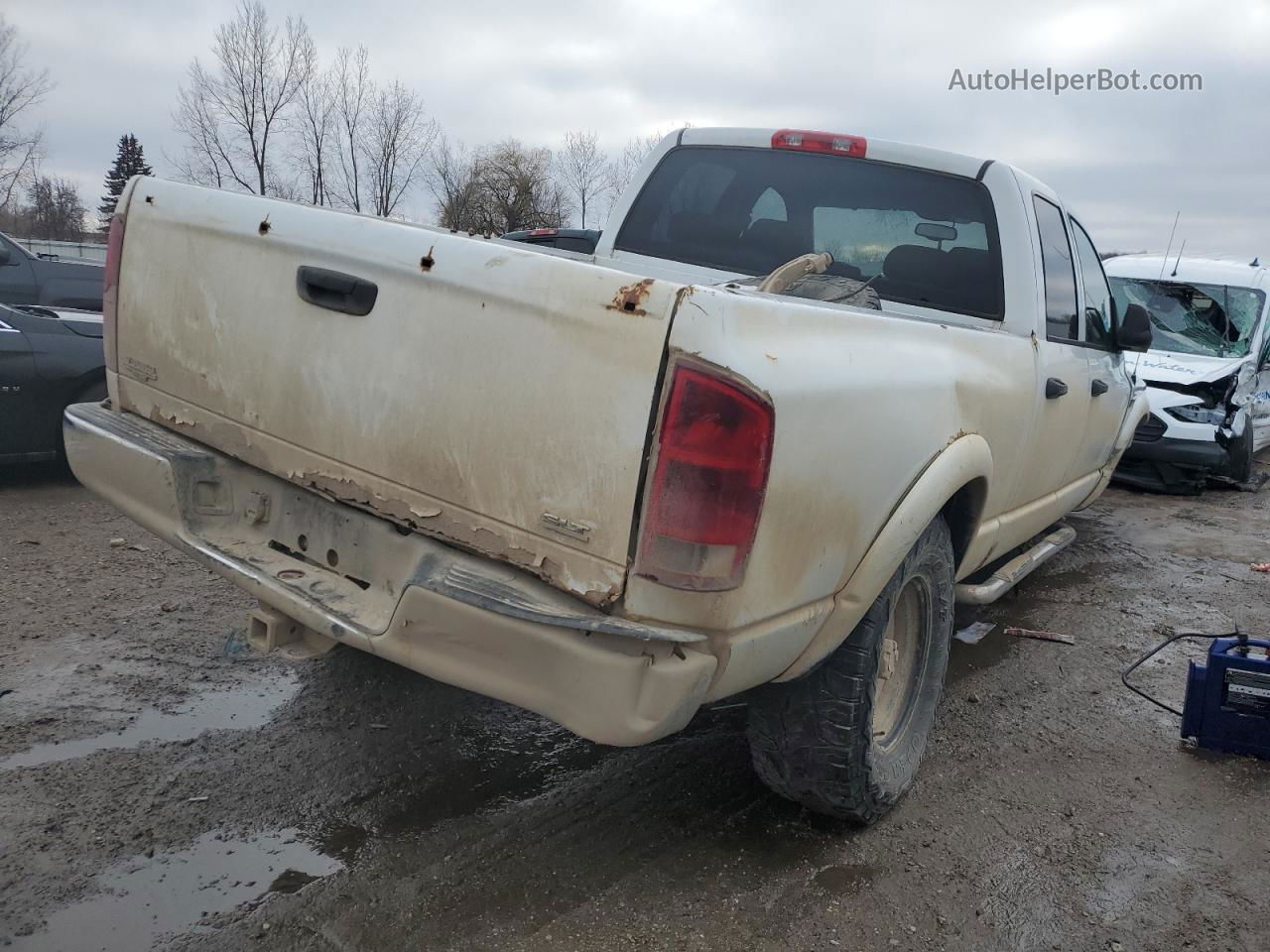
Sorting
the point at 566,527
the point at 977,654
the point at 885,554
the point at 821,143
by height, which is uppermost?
the point at 821,143

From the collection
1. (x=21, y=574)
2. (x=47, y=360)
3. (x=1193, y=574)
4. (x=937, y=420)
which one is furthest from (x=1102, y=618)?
(x=47, y=360)

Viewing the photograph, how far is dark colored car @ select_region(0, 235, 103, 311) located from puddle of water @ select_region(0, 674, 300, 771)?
6.76 metres

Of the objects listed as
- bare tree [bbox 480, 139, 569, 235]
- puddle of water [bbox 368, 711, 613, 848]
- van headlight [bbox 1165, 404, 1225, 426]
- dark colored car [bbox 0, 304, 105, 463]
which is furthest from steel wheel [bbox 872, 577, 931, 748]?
→ bare tree [bbox 480, 139, 569, 235]

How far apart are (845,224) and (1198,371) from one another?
6.44 metres

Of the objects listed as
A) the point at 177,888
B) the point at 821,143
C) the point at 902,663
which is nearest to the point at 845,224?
the point at 821,143

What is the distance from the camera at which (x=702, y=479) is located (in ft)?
6.66

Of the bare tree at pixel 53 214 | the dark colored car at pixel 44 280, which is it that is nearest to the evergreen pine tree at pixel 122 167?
the bare tree at pixel 53 214

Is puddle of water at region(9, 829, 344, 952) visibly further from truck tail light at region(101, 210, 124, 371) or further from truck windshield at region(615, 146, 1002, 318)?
truck windshield at region(615, 146, 1002, 318)

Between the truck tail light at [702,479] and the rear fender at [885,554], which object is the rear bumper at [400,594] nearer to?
the truck tail light at [702,479]

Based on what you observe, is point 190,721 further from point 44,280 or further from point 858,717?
point 44,280

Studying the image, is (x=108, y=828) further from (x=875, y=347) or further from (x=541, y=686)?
(x=875, y=347)

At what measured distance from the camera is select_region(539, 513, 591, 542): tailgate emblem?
2113 mm

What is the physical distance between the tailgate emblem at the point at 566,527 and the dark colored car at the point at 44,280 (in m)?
8.39

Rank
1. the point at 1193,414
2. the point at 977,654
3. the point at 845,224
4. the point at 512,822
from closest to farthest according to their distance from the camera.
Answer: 1. the point at 512,822
2. the point at 845,224
3. the point at 977,654
4. the point at 1193,414
